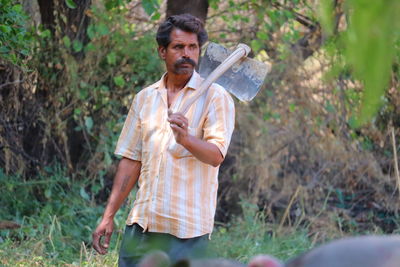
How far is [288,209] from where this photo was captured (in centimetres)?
720

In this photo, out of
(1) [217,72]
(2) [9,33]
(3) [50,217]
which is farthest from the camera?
(3) [50,217]

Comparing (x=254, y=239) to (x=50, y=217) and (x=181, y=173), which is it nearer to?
(x=50, y=217)

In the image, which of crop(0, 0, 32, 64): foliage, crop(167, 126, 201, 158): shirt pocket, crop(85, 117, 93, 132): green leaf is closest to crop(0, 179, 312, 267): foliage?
crop(85, 117, 93, 132): green leaf

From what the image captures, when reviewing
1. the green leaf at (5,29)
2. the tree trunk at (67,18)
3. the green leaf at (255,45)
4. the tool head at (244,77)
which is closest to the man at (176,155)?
the tool head at (244,77)

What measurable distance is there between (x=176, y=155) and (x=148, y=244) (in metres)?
0.44

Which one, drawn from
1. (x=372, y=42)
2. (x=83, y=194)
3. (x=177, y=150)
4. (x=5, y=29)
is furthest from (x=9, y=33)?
(x=372, y=42)

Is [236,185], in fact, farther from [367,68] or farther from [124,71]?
[367,68]

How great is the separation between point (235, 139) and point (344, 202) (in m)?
1.28

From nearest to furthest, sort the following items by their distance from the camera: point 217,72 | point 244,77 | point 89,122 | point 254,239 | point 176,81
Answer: point 217,72, point 176,81, point 244,77, point 254,239, point 89,122

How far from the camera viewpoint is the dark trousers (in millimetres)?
3640

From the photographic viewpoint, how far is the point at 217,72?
3904 mm

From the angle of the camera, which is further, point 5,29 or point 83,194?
point 83,194

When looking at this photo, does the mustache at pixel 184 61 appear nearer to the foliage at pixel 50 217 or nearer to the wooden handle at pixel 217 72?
the wooden handle at pixel 217 72

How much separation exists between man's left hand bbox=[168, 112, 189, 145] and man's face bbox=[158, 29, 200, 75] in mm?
455
